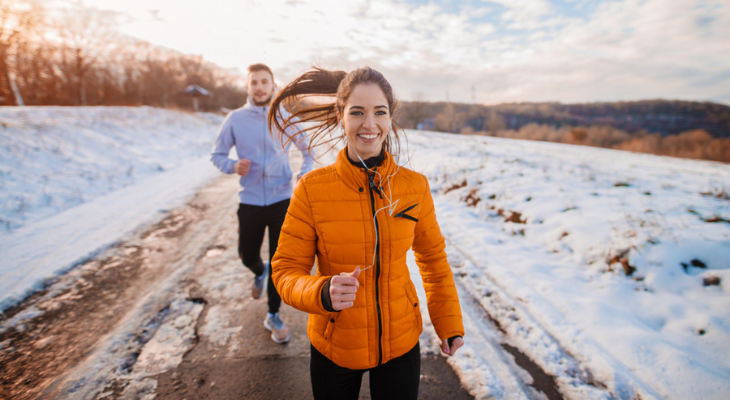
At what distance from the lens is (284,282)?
1192mm

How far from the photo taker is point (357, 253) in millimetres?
1252

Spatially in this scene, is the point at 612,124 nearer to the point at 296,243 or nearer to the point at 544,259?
the point at 544,259

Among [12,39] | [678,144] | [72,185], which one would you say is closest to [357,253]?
[72,185]

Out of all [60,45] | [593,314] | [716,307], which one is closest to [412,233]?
[593,314]

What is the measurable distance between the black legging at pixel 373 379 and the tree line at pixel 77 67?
5.91 m

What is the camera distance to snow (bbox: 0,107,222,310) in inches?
150

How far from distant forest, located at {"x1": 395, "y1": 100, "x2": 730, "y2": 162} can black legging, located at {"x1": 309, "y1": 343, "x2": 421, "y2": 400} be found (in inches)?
719

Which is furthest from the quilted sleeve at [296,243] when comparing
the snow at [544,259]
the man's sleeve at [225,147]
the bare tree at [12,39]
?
the bare tree at [12,39]

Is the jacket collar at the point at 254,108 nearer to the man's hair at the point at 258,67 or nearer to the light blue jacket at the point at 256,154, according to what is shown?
the light blue jacket at the point at 256,154

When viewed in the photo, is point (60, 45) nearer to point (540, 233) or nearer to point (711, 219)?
point (540, 233)

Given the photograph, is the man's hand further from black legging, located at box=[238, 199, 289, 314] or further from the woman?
the woman

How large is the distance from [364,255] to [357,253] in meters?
0.03

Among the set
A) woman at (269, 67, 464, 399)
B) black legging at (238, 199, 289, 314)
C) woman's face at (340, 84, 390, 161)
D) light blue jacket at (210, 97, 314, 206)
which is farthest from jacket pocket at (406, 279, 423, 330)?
light blue jacket at (210, 97, 314, 206)

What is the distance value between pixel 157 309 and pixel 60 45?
26088mm
